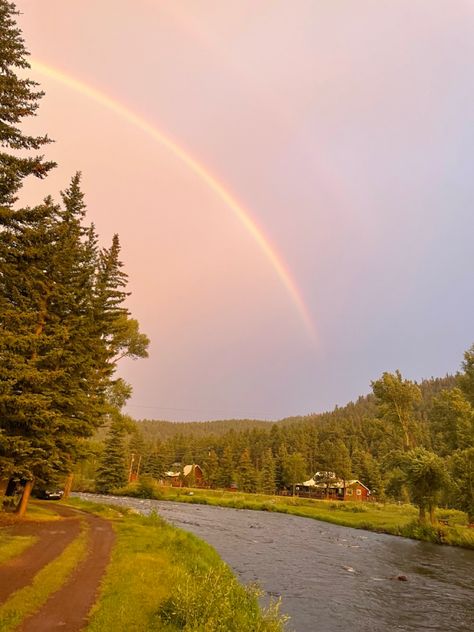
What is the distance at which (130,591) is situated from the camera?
539 inches

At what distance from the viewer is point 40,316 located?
93.0ft

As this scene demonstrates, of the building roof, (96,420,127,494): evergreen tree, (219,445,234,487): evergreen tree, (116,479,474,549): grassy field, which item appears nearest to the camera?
(116,479,474,549): grassy field

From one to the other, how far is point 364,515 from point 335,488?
6060 cm

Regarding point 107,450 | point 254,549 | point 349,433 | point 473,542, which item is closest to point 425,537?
point 473,542

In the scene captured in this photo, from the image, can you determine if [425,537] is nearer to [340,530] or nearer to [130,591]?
[340,530]

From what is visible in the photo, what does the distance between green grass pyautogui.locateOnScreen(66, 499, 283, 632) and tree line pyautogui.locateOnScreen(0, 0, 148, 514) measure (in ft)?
28.4

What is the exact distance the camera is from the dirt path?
11.0m

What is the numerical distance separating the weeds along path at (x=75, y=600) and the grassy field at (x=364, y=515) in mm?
36148

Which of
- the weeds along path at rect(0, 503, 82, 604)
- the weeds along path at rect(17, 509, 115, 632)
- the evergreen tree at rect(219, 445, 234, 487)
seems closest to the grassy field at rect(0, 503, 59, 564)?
the weeds along path at rect(0, 503, 82, 604)

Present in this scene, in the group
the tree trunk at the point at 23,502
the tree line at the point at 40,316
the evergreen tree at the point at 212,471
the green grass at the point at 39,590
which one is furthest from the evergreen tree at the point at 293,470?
the green grass at the point at 39,590

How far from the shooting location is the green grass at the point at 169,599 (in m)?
10.9

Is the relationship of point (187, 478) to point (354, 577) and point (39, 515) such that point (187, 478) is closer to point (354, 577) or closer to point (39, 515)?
point (39, 515)

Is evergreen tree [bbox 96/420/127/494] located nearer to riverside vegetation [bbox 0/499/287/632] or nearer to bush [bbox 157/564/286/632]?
riverside vegetation [bbox 0/499/287/632]

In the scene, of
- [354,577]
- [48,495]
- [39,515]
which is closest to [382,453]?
[48,495]
